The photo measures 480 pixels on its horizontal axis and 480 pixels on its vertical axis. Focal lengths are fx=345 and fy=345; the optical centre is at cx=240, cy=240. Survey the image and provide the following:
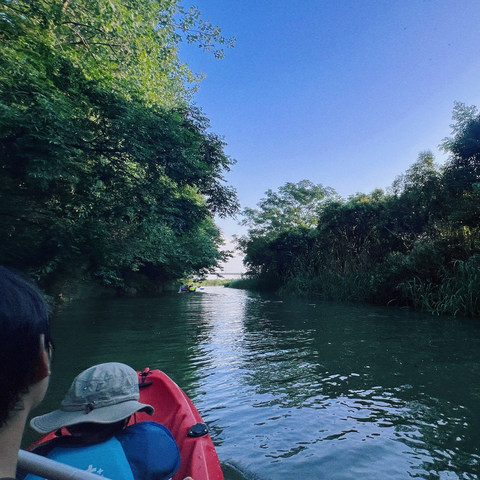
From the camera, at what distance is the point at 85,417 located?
1.67m

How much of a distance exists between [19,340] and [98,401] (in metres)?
1.33

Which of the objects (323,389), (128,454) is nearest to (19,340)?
(128,454)

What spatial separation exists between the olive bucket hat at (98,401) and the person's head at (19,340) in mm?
1145

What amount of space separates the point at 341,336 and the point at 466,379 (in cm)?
300

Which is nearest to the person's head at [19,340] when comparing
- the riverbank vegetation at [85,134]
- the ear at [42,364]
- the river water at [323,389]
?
the ear at [42,364]

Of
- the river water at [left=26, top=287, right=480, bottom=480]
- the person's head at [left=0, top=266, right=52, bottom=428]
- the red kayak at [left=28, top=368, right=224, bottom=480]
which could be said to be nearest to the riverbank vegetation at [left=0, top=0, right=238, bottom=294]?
the river water at [left=26, top=287, right=480, bottom=480]

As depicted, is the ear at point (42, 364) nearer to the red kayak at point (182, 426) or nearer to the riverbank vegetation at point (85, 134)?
the red kayak at point (182, 426)

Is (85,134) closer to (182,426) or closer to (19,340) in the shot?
(182,426)

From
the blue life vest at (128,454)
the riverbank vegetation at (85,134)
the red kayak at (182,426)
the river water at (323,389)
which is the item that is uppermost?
the riverbank vegetation at (85,134)

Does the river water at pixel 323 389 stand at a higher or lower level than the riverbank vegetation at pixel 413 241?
lower

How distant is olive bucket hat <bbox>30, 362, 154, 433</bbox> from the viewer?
5.49ft

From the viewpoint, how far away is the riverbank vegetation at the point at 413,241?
425 inches

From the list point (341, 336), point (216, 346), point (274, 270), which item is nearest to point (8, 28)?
point (216, 346)

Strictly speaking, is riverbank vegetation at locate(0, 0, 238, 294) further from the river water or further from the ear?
the ear
